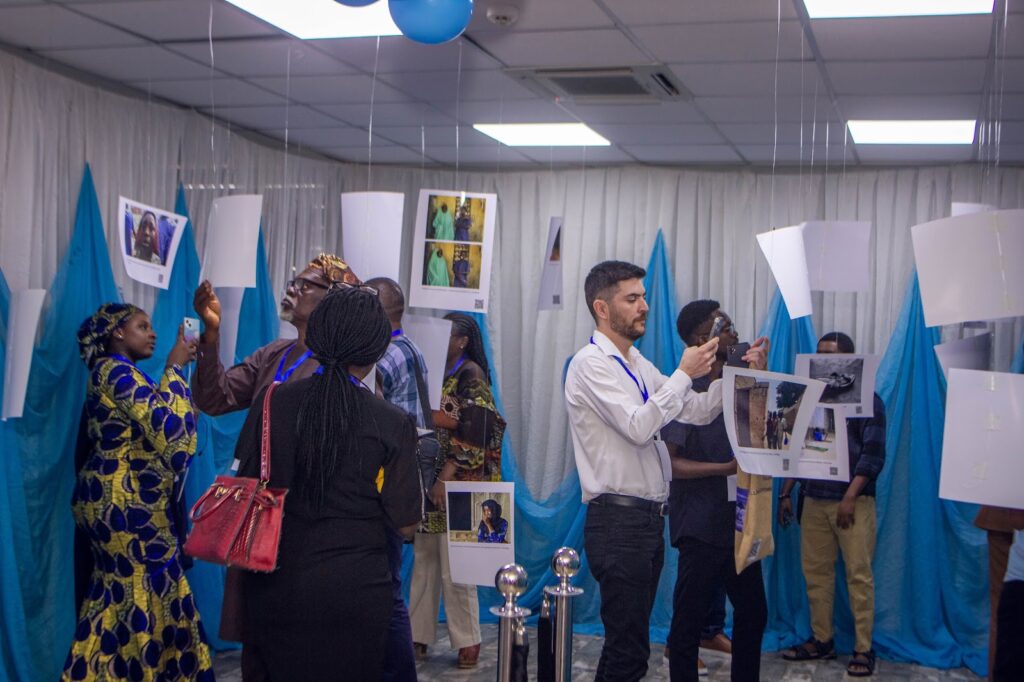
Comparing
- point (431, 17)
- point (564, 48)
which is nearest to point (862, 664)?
point (564, 48)

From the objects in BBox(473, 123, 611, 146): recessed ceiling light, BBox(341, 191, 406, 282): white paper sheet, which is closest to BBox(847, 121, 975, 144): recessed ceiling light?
BBox(473, 123, 611, 146): recessed ceiling light

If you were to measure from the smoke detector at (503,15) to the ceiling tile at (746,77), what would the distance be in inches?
32.5

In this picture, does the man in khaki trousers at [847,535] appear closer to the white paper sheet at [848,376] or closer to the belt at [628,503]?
the white paper sheet at [848,376]

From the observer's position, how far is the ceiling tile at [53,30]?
392cm

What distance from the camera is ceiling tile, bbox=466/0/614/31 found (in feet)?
11.8

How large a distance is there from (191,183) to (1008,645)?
443 cm

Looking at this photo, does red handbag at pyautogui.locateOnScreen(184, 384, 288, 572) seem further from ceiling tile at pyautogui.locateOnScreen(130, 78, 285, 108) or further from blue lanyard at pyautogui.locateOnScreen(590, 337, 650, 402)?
ceiling tile at pyautogui.locateOnScreen(130, 78, 285, 108)

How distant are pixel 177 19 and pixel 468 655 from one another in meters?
3.09

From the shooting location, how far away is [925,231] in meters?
2.85

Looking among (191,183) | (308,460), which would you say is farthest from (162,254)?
(308,460)

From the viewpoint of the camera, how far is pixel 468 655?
16.7ft

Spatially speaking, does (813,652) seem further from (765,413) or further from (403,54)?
(403,54)

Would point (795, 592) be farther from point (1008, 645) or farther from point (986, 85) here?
point (1008, 645)

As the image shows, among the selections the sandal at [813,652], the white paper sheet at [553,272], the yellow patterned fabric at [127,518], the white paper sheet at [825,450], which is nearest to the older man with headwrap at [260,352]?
the yellow patterned fabric at [127,518]
